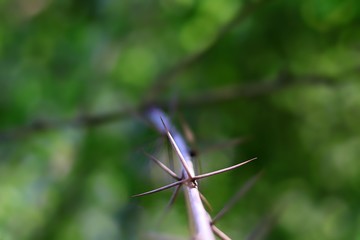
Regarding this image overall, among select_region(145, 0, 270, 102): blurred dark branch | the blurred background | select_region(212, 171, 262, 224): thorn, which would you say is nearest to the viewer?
select_region(212, 171, 262, 224): thorn

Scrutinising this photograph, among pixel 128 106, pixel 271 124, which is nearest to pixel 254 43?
pixel 271 124

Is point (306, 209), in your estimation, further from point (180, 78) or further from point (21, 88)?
point (21, 88)

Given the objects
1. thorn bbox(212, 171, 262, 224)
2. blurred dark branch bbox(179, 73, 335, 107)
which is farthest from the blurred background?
thorn bbox(212, 171, 262, 224)

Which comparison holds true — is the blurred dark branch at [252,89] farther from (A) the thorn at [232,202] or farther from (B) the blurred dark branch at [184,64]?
(A) the thorn at [232,202]

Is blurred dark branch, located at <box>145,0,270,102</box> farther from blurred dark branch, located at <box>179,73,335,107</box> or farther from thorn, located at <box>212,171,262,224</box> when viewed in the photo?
thorn, located at <box>212,171,262,224</box>

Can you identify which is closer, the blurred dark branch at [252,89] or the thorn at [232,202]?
the thorn at [232,202]

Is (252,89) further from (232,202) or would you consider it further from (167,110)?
(232,202)

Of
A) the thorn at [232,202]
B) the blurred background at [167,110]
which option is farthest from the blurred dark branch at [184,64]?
the thorn at [232,202]

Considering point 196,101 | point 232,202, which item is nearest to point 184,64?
point 196,101
